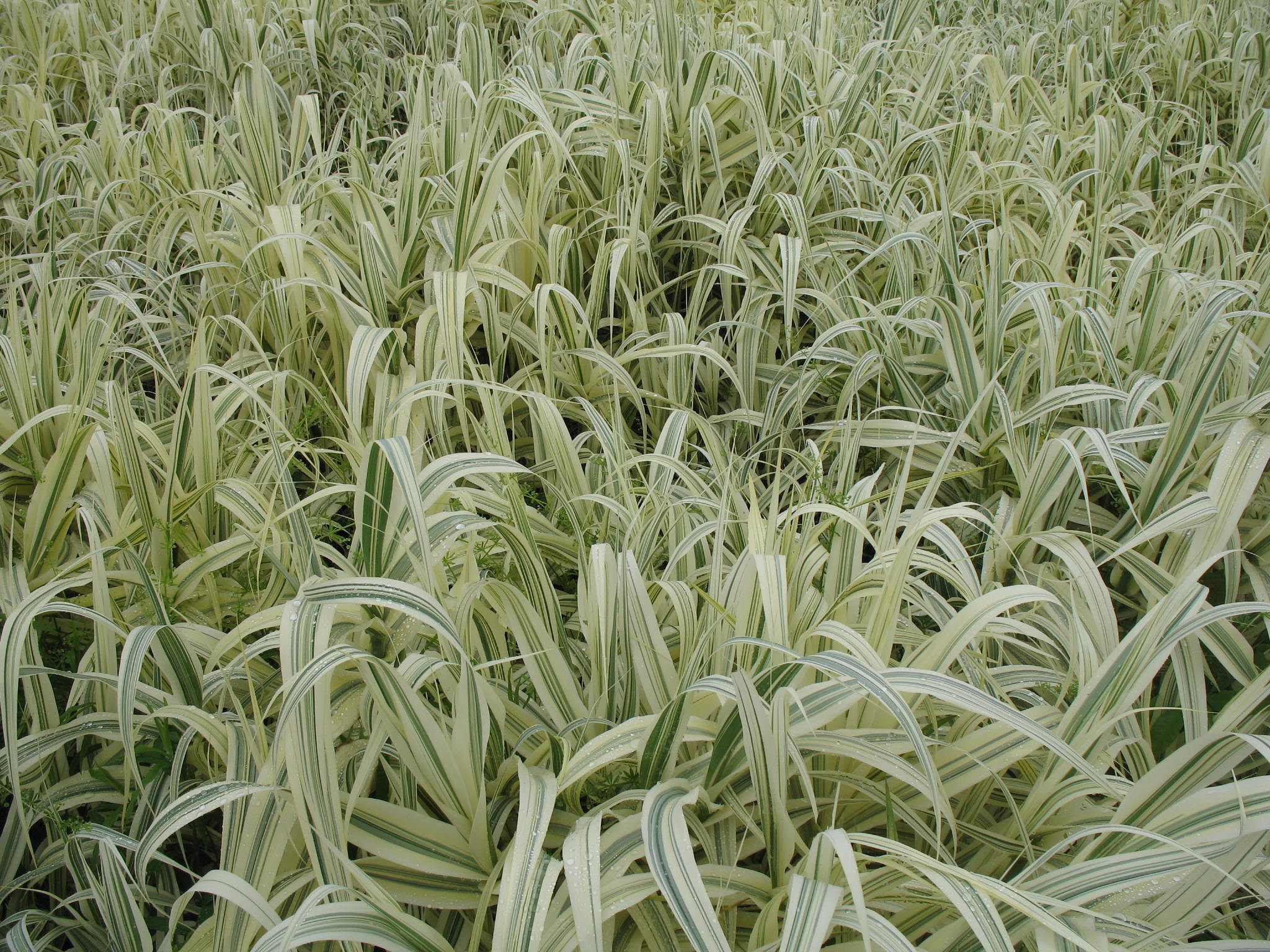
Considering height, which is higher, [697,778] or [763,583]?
[763,583]

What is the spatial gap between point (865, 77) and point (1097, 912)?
1596 mm

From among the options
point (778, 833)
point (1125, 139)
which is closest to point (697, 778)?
point (778, 833)

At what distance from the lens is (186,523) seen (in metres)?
0.86

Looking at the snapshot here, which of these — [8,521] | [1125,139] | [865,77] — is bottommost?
[8,521]

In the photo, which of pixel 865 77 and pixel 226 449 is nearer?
pixel 226 449

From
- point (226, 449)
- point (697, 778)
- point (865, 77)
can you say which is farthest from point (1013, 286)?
point (226, 449)

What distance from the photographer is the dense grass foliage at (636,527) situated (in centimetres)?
56

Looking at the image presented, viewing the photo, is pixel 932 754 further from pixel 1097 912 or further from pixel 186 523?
pixel 186 523

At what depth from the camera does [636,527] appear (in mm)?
828

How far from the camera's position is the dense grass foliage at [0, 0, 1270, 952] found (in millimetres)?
557

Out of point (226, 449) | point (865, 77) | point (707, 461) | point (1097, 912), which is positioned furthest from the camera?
point (865, 77)

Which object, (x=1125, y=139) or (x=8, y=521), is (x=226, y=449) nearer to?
(x=8, y=521)

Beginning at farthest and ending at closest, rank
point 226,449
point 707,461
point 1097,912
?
point 707,461
point 226,449
point 1097,912

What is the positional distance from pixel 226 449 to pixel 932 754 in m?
0.79
